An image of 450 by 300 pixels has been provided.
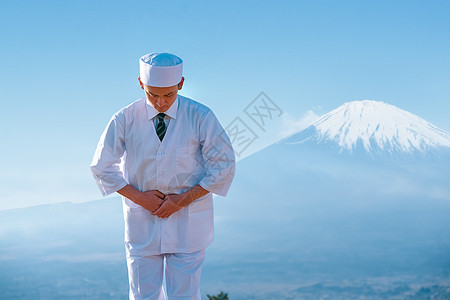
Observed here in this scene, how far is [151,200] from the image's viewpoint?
3.17 m

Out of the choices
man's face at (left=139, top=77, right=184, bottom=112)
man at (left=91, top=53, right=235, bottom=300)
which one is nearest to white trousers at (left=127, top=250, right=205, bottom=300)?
man at (left=91, top=53, right=235, bottom=300)

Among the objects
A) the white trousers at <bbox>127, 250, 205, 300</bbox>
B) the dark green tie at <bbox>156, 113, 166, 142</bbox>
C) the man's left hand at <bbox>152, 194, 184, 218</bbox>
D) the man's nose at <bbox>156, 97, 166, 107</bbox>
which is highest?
the man's nose at <bbox>156, 97, 166, 107</bbox>

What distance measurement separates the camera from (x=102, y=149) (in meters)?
3.21

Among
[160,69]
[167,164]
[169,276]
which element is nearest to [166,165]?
[167,164]

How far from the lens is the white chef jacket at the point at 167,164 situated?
10.5ft

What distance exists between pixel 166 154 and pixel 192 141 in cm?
19

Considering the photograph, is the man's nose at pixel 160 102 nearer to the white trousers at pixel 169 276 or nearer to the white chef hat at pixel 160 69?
the white chef hat at pixel 160 69

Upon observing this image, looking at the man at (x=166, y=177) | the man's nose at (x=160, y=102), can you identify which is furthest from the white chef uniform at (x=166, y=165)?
the man's nose at (x=160, y=102)

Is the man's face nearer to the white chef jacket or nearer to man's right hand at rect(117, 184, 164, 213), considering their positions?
the white chef jacket

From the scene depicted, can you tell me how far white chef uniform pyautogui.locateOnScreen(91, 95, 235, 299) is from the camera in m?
3.20

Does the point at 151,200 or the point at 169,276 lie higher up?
the point at 151,200

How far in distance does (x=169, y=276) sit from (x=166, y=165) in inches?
29.3

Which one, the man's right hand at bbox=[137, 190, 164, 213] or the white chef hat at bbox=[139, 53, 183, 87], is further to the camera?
the man's right hand at bbox=[137, 190, 164, 213]

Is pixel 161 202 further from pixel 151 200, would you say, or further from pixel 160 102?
pixel 160 102
